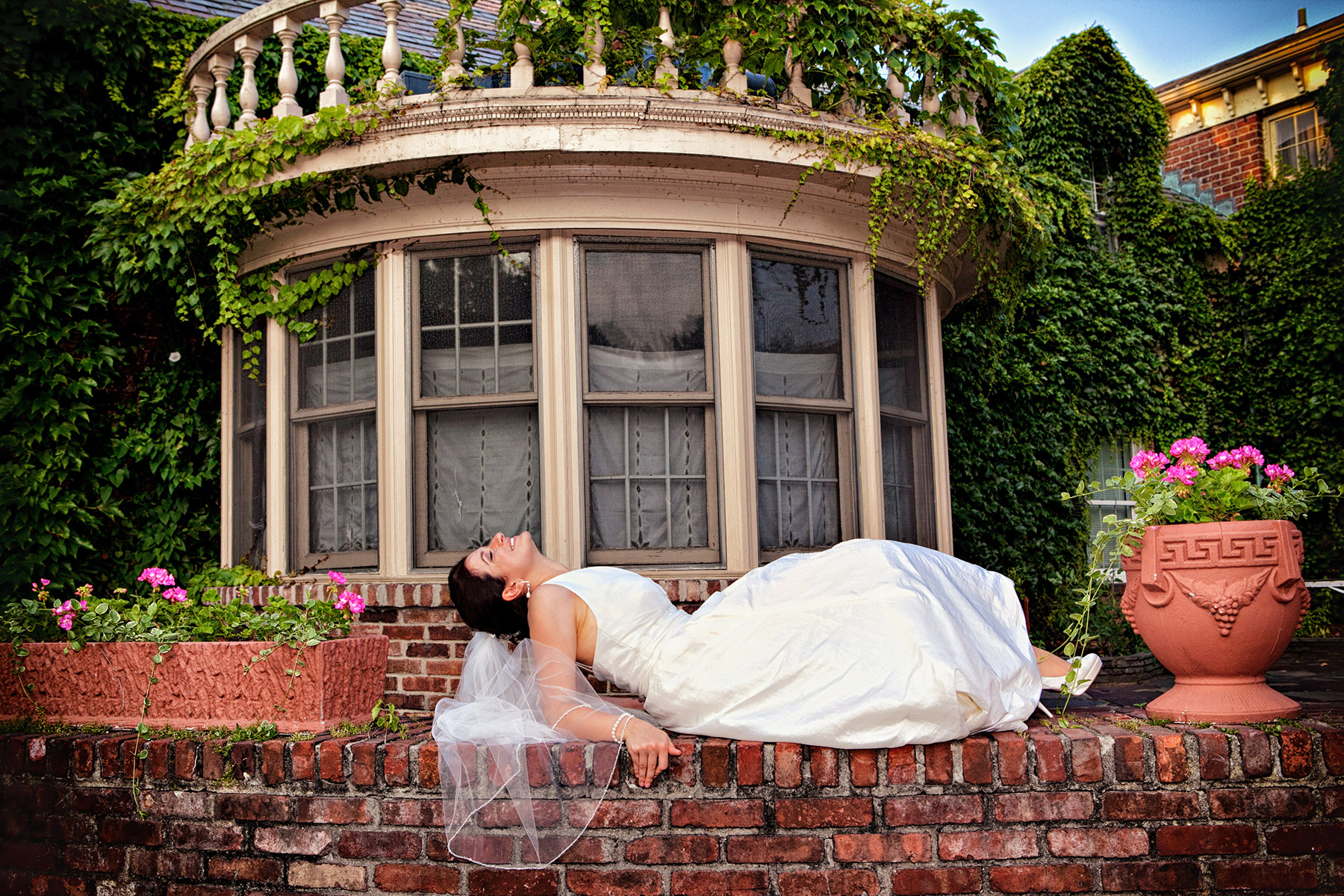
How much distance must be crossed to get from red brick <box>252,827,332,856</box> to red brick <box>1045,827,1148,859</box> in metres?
2.18

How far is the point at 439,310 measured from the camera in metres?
5.18

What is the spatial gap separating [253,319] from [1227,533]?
4888mm

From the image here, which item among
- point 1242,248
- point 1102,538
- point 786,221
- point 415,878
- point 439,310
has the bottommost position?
point 415,878

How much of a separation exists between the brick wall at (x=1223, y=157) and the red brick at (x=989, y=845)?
1446 cm

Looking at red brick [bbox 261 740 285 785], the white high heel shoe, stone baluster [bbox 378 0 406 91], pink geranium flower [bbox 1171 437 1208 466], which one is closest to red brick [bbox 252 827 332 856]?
red brick [bbox 261 740 285 785]

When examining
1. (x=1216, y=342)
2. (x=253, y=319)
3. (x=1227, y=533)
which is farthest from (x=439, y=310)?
(x=1216, y=342)

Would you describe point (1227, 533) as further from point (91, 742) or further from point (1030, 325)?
point (1030, 325)

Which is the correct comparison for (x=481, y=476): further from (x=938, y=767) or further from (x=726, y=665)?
(x=938, y=767)

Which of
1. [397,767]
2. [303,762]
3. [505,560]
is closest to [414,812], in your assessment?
[397,767]

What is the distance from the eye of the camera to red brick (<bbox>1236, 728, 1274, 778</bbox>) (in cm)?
291

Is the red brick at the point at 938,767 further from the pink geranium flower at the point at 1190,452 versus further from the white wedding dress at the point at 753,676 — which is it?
the pink geranium flower at the point at 1190,452

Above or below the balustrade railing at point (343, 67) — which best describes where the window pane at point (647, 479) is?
below

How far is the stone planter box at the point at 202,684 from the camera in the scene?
3.36 meters

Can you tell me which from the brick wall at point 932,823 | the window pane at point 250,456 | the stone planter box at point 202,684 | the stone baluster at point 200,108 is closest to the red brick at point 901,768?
the brick wall at point 932,823
